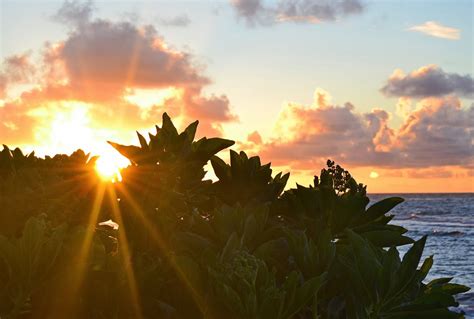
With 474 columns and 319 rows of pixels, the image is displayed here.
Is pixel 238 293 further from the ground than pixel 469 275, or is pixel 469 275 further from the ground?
pixel 238 293

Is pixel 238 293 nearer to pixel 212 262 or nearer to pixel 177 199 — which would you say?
pixel 212 262

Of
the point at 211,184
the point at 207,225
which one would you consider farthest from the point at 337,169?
the point at 207,225

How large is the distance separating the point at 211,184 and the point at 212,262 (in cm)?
69

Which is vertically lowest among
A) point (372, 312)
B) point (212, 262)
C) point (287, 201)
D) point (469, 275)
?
point (469, 275)

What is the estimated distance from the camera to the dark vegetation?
2094mm

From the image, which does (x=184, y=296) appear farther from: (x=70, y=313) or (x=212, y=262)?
(x=70, y=313)

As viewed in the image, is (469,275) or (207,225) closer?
(207,225)

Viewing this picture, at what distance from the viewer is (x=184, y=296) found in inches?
91.0

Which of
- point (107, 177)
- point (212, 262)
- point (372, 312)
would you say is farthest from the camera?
point (107, 177)

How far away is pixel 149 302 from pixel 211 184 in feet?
2.69

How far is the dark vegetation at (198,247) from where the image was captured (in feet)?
6.87

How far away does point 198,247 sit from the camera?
8.05 ft

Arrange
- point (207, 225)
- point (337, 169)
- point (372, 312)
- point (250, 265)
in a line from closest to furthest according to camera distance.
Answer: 1. point (250, 265)
2. point (372, 312)
3. point (207, 225)
4. point (337, 169)

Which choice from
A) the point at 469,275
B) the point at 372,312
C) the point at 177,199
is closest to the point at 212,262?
the point at 177,199
